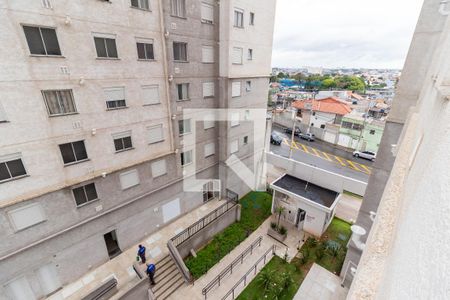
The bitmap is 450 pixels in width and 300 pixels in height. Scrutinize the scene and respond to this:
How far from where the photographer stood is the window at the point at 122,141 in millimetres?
12117

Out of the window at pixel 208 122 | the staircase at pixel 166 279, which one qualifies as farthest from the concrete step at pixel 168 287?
the window at pixel 208 122

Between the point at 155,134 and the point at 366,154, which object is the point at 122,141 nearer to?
the point at 155,134

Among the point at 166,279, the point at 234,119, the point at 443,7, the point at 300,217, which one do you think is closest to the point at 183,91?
the point at 234,119

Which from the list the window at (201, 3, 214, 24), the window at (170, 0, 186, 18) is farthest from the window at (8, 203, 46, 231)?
the window at (201, 3, 214, 24)

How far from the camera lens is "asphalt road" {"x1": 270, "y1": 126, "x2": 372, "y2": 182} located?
28938mm

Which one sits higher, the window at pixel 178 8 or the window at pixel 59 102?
the window at pixel 178 8

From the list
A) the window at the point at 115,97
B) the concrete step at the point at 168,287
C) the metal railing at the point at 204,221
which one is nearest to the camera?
the window at the point at 115,97

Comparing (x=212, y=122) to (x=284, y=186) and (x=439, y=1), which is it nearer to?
(x=284, y=186)

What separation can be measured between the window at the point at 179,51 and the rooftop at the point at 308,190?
11.8 metres

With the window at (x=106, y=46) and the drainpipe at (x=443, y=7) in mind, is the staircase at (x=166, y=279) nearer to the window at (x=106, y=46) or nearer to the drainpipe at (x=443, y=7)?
the window at (x=106, y=46)

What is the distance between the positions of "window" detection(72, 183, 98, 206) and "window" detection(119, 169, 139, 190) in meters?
1.47

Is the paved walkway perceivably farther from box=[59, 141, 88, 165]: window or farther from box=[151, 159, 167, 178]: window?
box=[59, 141, 88, 165]: window

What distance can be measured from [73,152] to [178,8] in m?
9.76

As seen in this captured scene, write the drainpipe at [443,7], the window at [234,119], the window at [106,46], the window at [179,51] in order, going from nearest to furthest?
the drainpipe at [443,7] < the window at [106,46] < the window at [179,51] < the window at [234,119]
